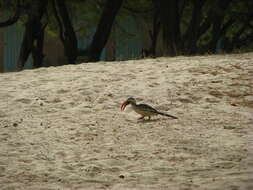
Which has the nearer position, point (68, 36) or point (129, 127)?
point (129, 127)

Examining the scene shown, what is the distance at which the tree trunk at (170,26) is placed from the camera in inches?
719

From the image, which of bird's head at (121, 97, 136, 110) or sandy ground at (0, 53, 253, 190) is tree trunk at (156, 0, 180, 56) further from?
bird's head at (121, 97, 136, 110)

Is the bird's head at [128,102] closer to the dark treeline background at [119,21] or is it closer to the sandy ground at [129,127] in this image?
the sandy ground at [129,127]

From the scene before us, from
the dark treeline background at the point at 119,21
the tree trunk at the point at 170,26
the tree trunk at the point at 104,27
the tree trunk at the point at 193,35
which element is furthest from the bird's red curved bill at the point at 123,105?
the tree trunk at the point at 104,27

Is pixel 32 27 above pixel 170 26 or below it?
below

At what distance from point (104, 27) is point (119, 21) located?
10167mm

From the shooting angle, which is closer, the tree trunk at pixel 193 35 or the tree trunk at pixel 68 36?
the tree trunk at pixel 193 35

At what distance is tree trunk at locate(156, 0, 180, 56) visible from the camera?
719 inches

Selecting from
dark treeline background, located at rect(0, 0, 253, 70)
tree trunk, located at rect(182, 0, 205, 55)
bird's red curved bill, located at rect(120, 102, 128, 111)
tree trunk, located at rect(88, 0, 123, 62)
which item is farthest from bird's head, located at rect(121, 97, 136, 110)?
tree trunk, located at rect(88, 0, 123, 62)

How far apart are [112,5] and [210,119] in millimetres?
10866

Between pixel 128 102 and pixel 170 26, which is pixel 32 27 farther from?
pixel 128 102

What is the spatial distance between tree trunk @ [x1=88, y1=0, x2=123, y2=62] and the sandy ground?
6.12 metres

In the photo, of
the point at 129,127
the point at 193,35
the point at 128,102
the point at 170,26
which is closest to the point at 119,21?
the point at 193,35

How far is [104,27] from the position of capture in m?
20.7
